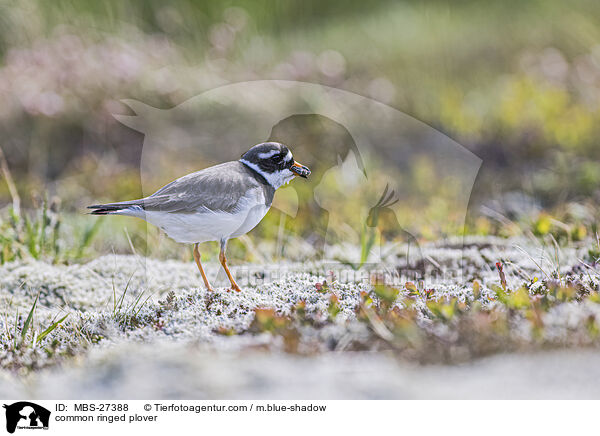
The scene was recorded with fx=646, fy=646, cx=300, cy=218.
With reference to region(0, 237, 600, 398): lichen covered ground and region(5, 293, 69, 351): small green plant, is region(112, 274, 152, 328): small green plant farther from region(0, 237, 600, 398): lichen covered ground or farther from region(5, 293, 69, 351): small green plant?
region(5, 293, 69, 351): small green plant

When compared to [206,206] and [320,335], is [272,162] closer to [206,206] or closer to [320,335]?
[206,206]

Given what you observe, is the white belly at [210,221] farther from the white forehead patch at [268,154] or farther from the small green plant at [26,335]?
the small green plant at [26,335]

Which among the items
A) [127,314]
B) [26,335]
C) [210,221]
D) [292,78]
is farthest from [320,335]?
[292,78]

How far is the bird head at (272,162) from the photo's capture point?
4980mm

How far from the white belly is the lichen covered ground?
0.44 meters

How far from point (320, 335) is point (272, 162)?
1670mm

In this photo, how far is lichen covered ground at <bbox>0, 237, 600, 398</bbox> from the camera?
340 centimetres

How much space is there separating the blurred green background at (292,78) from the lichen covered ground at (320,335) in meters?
1.06

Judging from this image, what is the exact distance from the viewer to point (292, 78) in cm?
988

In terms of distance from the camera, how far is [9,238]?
600 cm

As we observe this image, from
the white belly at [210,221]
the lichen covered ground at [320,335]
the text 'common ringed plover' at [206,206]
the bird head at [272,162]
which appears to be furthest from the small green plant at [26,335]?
the bird head at [272,162]

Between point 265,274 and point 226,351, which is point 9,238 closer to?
point 265,274

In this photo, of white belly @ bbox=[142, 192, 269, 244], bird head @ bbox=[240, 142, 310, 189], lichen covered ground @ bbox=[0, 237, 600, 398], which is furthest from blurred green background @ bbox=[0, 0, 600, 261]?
white belly @ bbox=[142, 192, 269, 244]

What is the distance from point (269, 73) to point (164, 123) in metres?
1.95
